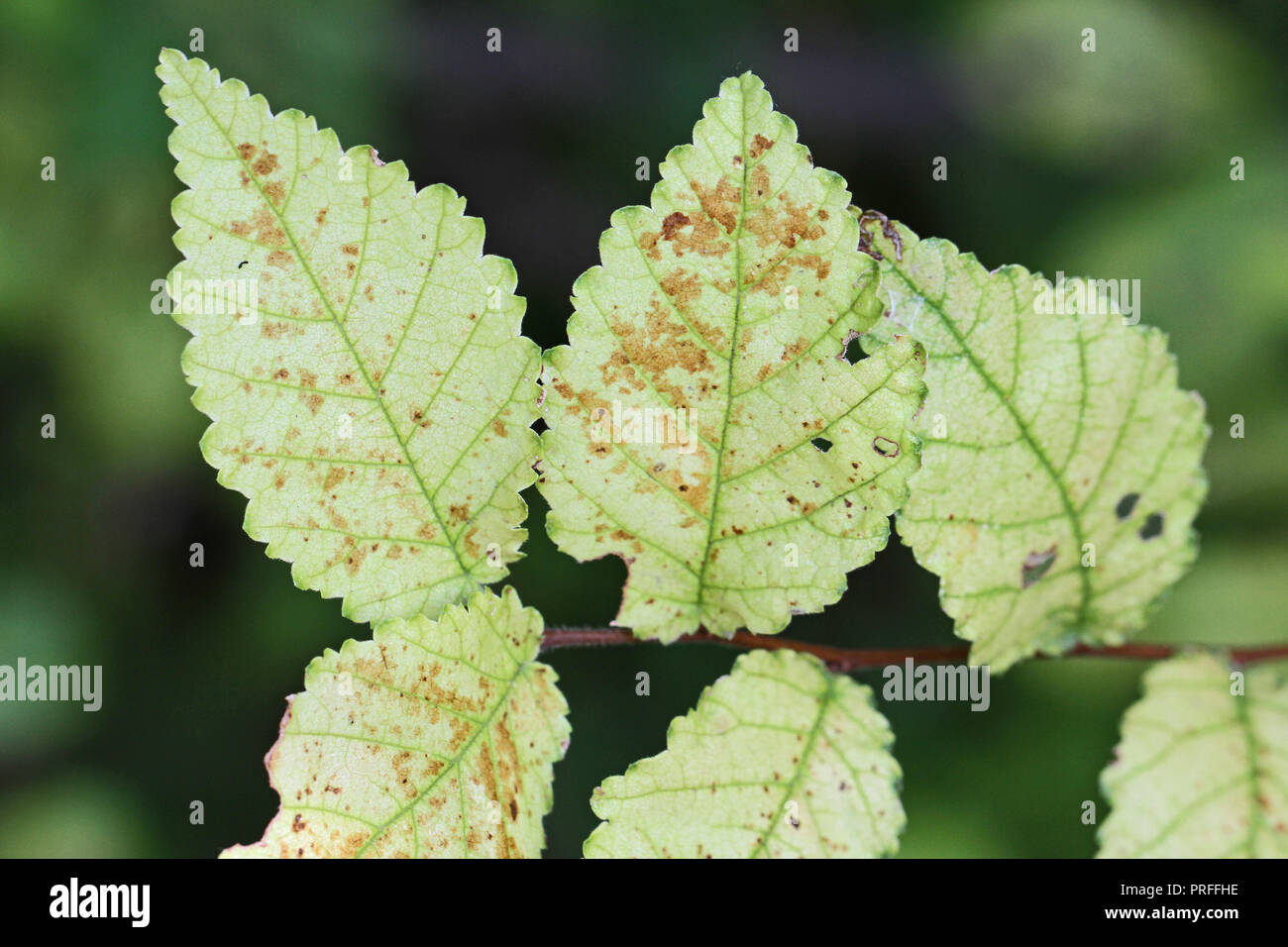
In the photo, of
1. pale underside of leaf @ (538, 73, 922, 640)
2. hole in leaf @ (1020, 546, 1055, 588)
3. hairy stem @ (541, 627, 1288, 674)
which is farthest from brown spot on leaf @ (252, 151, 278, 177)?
hole in leaf @ (1020, 546, 1055, 588)

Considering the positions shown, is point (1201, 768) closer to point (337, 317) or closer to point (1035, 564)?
point (1035, 564)

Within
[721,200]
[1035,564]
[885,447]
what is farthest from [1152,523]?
[721,200]

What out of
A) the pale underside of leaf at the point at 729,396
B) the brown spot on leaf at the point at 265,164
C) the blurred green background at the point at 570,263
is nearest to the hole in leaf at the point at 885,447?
the pale underside of leaf at the point at 729,396

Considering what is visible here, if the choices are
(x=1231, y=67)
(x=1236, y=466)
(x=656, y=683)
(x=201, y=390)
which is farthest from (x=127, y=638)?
(x=1231, y=67)

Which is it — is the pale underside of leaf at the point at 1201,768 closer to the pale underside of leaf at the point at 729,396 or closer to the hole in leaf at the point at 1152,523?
the hole in leaf at the point at 1152,523

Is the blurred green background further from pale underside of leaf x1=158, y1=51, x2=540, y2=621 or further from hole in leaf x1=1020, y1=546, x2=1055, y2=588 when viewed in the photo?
pale underside of leaf x1=158, y1=51, x2=540, y2=621

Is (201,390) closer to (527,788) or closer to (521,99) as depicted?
(527,788)
